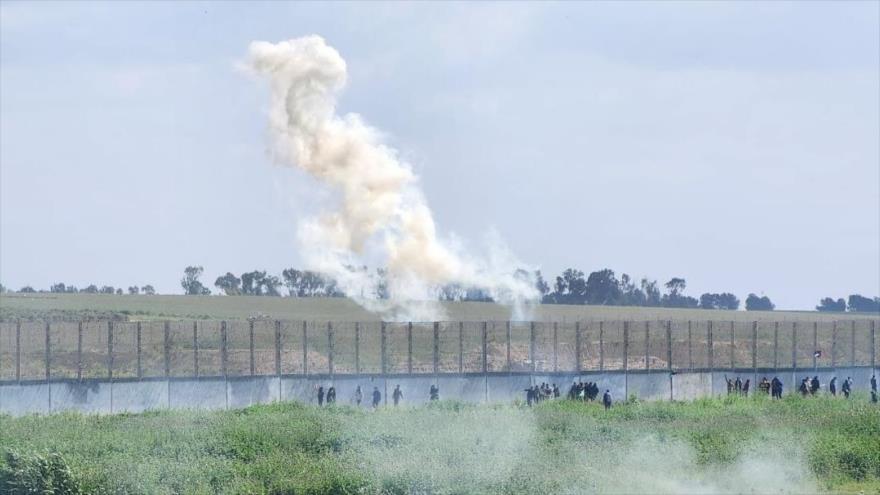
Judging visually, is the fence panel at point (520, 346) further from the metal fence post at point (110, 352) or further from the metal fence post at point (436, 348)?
the metal fence post at point (110, 352)

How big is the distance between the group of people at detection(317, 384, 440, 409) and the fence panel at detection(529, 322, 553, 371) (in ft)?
16.5

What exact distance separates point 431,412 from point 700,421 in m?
8.11

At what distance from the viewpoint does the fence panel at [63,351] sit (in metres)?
53.3

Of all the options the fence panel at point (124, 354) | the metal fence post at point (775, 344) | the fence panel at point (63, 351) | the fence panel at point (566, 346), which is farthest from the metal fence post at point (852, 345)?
the fence panel at point (63, 351)

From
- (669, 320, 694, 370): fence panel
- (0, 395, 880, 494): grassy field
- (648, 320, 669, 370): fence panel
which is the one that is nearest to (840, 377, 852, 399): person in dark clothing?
(669, 320, 694, 370): fence panel

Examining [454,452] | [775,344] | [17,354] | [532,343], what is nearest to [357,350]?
[532,343]

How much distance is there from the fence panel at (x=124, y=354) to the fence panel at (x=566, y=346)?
646 inches

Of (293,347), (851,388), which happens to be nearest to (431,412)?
(293,347)

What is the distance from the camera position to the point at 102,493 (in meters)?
33.2

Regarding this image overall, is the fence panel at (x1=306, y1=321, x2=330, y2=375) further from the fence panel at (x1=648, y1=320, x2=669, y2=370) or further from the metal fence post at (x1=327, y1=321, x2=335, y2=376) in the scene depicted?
the fence panel at (x1=648, y1=320, x2=669, y2=370)

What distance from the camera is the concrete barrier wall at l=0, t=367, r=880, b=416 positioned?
172 ft

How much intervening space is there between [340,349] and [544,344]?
8250mm

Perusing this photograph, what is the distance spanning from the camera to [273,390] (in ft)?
178

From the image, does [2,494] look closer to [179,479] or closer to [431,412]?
[179,479]
